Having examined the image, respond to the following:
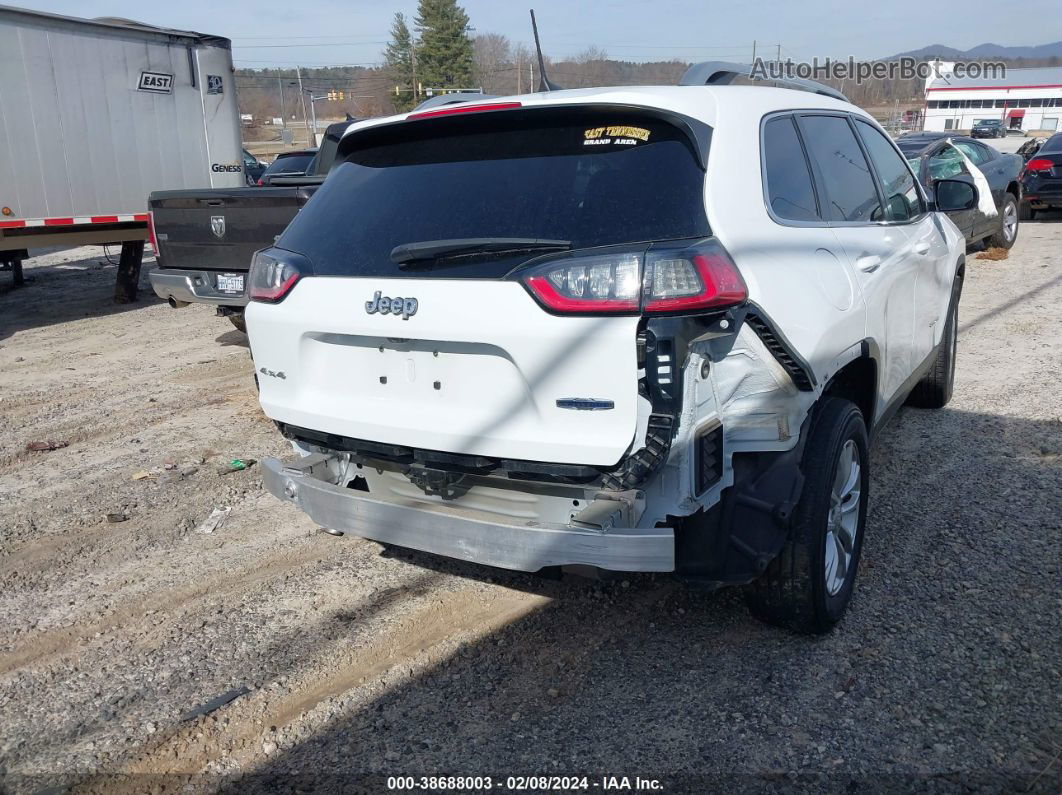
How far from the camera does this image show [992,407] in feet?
19.8

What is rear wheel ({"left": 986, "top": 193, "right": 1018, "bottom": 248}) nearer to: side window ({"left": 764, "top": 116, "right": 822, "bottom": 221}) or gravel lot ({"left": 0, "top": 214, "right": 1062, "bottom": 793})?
gravel lot ({"left": 0, "top": 214, "right": 1062, "bottom": 793})

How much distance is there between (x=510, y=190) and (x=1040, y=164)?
16210 millimetres

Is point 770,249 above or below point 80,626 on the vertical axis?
above

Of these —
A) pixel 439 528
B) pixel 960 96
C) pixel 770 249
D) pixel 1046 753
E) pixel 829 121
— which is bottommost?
pixel 1046 753

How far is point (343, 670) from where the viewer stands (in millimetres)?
3268

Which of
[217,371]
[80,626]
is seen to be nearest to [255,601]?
[80,626]

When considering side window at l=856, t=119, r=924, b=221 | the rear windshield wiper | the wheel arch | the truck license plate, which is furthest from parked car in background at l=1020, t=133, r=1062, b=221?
the rear windshield wiper

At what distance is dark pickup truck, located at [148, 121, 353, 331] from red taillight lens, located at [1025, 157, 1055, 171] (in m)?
13.7

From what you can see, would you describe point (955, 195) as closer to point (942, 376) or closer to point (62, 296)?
point (942, 376)

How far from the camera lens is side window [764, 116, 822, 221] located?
308 cm

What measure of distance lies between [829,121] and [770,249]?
135cm

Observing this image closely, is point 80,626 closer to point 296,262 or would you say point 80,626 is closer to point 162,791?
point 162,791

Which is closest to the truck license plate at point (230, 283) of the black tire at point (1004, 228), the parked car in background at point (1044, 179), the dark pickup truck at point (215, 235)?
the dark pickup truck at point (215, 235)

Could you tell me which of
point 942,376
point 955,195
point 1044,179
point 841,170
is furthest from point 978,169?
point 841,170
